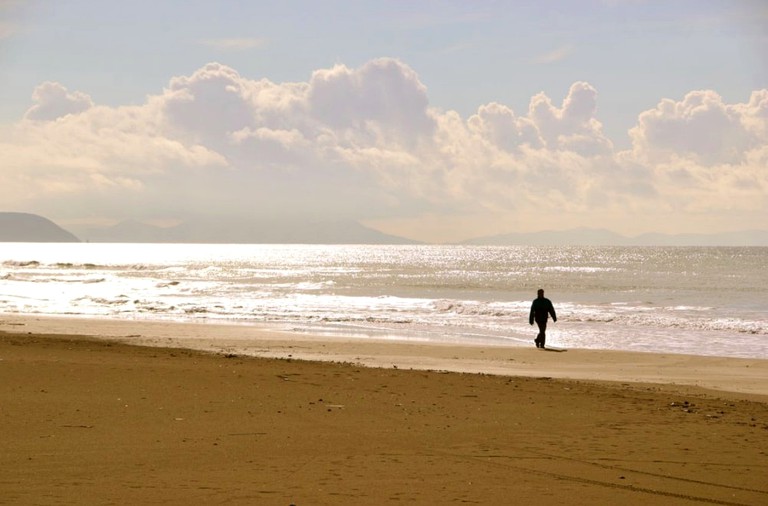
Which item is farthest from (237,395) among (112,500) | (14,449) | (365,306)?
(365,306)

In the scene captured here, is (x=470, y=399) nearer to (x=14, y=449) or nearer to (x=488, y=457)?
(x=488, y=457)

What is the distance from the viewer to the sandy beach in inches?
278

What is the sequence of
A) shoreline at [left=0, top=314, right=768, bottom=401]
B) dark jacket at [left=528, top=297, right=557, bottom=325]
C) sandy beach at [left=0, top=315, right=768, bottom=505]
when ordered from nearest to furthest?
sandy beach at [left=0, top=315, right=768, bottom=505] → shoreline at [left=0, top=314, right=768, bottom=401] → dark jacket at [left=528, top=297, right=557, bottom=325]

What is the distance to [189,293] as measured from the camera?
51625 millimetres

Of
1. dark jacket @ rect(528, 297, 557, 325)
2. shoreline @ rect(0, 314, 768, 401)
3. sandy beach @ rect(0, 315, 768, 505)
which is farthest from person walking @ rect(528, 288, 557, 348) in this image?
sandy beach @ rect(0, 315, 768, 505)

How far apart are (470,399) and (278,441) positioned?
12.7 ft

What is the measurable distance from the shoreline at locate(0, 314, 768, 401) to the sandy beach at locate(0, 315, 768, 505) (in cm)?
96

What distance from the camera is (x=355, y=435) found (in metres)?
9.21

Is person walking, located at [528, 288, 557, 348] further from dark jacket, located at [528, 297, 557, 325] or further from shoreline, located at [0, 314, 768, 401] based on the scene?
shoreline, located at [0, 314, 768, 401]

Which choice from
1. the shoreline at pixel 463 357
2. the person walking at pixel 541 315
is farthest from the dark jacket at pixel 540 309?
the shoreline at pixel 463 357

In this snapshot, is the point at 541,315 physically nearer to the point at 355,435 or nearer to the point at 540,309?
the point at 540,309

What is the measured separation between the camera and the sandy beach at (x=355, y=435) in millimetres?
7062

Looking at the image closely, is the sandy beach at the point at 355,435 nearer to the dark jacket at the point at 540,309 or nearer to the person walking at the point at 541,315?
the person walking at the point at 541,315

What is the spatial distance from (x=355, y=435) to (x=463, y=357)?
11330 millimetres
